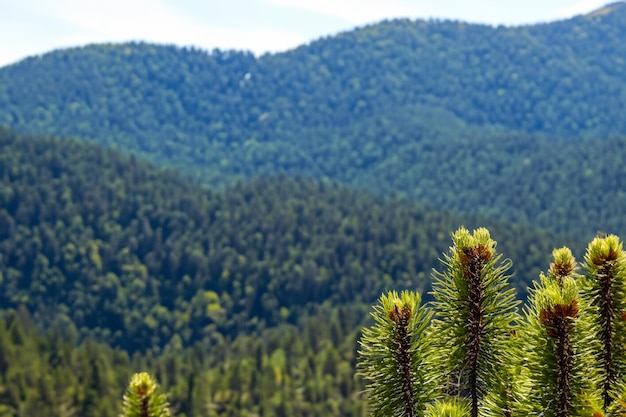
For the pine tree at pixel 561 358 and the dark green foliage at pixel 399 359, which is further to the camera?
the dark green foliage at pixel 399 359

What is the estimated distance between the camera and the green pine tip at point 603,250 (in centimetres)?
487

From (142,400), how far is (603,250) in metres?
3.13

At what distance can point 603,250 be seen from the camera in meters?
4.89

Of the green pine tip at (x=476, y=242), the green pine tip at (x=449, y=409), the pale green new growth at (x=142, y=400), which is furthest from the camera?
the green pine tip at (x=476, y=242)

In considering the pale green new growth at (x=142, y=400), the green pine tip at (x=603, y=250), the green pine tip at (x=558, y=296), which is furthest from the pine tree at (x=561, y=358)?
the pale green new growth at (x=142, y=400)

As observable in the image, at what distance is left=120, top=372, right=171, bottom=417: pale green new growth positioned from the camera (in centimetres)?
482

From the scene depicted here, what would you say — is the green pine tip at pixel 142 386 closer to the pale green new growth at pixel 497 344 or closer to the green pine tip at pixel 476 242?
the pale green new growth at pixel 497 344

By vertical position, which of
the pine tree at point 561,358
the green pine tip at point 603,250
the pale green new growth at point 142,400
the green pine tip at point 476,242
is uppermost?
the green pine tip at point 476,242

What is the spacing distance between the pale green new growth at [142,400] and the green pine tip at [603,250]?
293 centimetres

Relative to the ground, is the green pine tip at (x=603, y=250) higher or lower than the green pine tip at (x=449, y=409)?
higher

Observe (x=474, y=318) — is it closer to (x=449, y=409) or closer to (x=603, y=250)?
(x=449, y=409)

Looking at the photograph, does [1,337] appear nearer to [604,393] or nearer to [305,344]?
[305,344]

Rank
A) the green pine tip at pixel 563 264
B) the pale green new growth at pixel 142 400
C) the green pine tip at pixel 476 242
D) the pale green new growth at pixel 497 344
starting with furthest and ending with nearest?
the green pine tip at pixel 563 264 < the green pine tip at pixel 476 242 < the pale green new growth at pixel 142 400 < the pale green new growth at pixel 497 344

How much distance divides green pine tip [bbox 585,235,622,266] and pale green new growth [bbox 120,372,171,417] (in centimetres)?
293
